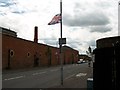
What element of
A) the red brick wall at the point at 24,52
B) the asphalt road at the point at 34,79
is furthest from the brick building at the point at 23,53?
the asphalt road at the point at 34,79

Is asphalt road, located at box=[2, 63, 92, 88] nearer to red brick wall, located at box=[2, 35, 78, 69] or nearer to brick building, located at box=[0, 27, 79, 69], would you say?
brick building, located at box=[0, 27, 79, 69]

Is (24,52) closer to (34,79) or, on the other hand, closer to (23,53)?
(23,53)

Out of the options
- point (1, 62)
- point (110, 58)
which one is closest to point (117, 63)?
point (110, 58)

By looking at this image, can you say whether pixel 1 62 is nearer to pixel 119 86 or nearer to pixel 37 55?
pixel 37 55

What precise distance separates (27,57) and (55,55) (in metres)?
26.2

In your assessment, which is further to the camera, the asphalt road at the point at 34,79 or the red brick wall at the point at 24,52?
the red brick wall at the point at 24,52

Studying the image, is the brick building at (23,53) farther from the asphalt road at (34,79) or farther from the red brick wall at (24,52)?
the asphalt road at (34,79)

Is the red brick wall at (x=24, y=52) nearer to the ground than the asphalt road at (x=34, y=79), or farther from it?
farther from it

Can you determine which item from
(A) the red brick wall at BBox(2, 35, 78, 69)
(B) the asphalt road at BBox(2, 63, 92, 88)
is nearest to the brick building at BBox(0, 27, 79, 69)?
(A) the red brick wall at BBox(2, 35, 78, 69)

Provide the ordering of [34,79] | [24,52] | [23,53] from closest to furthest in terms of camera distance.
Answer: [34,79] → [23,53] → [24,52]

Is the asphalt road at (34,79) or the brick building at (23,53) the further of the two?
the brick building at (23,53)

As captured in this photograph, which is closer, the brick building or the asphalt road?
the asphalt road

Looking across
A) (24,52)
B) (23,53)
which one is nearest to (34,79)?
(23,53)

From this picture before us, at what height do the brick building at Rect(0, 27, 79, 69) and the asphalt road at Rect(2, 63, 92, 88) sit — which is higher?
the brick building at Rect(0, 27, 79, 69)
